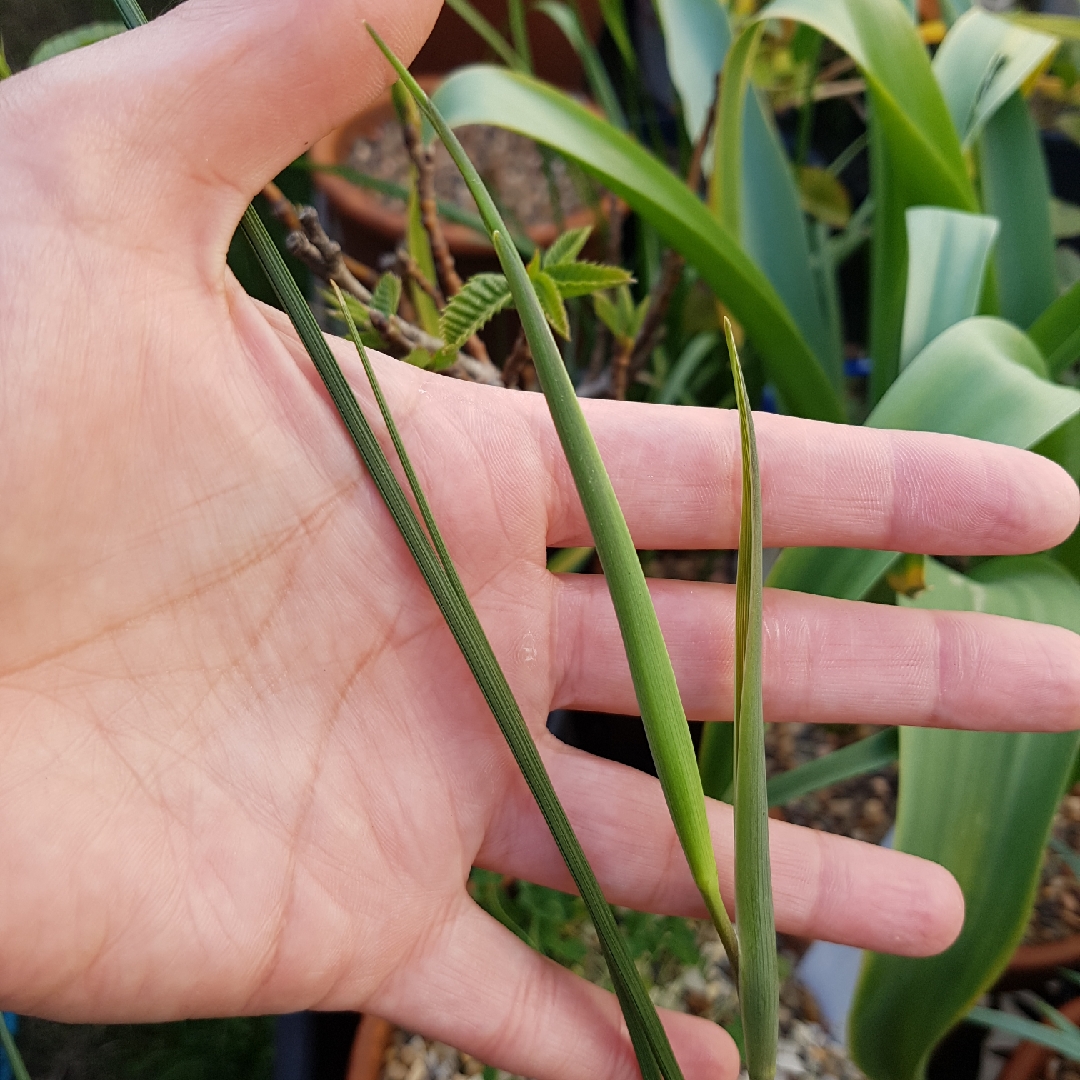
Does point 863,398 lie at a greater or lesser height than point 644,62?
lesser

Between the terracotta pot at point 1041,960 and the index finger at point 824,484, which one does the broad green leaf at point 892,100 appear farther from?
the terracotta pot at point 1041,960

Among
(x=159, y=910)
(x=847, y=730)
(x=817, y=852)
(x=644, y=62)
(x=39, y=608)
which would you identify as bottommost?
(x=847, y=730)

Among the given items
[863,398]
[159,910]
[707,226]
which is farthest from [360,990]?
[863,398]

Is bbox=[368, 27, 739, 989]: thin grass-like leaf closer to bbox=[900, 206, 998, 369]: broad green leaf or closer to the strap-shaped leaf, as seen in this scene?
the strap-shaped leaf

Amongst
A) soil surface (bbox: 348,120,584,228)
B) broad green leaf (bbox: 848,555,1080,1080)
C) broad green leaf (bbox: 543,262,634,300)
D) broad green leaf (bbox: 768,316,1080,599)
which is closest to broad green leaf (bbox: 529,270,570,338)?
broad green leaf (bbox: 543,262,634,300)

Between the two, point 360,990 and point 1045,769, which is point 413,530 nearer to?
point 360,990

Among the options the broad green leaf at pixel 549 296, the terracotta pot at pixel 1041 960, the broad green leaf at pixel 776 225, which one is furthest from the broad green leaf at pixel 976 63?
the terracotta pot at pixel 1041 960

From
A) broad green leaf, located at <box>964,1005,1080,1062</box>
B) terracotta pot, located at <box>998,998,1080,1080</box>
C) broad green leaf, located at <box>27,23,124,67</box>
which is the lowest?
terracotta pot, located at <box>998,998,1080,1080</box>
